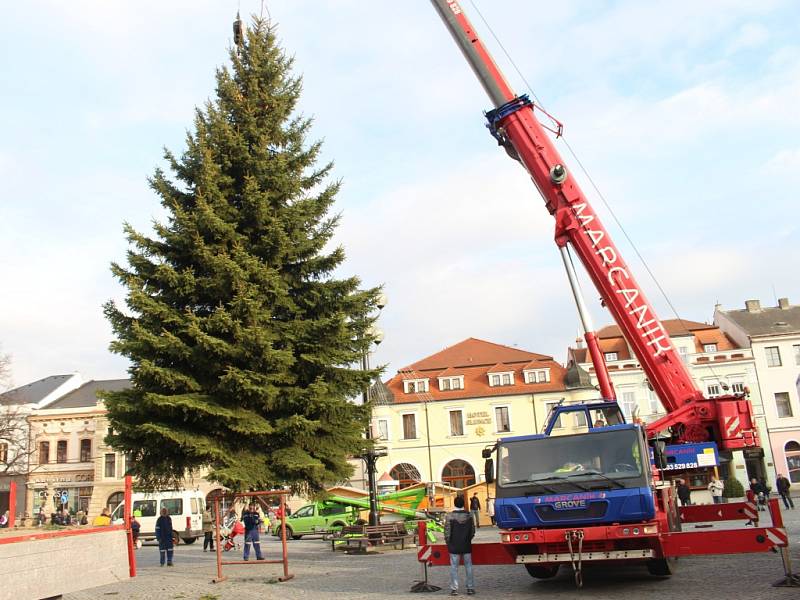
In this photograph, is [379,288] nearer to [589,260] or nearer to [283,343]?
[283,343]

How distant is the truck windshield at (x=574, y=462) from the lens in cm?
1045

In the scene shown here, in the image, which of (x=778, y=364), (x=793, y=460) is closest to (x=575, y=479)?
(x=793, y=460)

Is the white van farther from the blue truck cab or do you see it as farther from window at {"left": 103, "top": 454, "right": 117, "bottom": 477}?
the blue truck cab

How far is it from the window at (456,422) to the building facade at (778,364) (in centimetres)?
1989

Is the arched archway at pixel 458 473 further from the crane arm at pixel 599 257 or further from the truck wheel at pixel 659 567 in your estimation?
the truck wheel at pixel 659 567

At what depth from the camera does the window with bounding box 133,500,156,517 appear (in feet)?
120

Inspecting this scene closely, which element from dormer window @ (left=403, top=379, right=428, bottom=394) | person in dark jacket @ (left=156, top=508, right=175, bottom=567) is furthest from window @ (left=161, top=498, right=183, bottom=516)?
dormer window @ (left=403, top=379, right=428, bottom=394)

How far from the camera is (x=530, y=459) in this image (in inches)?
436

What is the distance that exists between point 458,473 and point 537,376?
8605 mm

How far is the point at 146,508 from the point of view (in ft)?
121

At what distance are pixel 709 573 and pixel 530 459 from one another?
13.1 ft

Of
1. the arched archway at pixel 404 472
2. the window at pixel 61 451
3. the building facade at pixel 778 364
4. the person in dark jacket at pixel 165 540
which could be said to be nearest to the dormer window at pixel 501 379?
the arched archway at pixel 404 472

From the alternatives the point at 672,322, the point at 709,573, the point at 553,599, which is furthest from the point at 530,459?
the point at 672,322

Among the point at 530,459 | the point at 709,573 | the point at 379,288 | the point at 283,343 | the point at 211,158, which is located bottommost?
the point at 709,573
